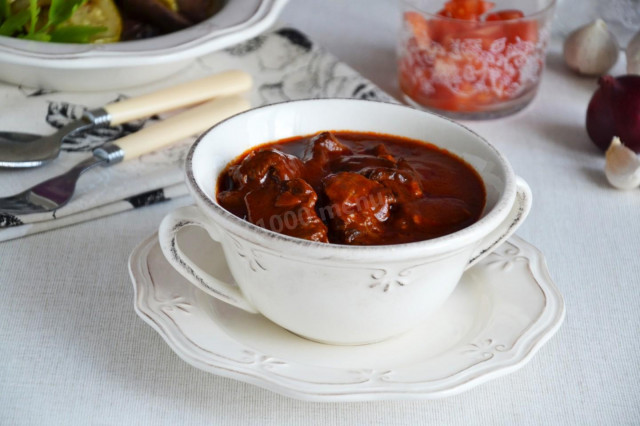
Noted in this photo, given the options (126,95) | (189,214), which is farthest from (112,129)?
(189,214)

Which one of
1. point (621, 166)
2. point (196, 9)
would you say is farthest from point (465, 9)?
point (196, 9)

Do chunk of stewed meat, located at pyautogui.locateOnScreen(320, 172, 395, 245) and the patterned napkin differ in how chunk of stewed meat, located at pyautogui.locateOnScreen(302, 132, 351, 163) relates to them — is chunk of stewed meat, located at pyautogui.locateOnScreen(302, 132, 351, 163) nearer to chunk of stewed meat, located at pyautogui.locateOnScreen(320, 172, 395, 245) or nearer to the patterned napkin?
chunk of stewed meat, located at pyautogui.locateOnScreen(320, 172, 395, 245)

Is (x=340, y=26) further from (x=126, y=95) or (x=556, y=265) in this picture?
(x=556, y=265)

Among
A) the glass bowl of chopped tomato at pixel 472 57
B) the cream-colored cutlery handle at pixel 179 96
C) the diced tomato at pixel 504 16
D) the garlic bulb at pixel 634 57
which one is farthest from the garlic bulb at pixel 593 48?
the cream-colored cutlery handle at pixel 179 96

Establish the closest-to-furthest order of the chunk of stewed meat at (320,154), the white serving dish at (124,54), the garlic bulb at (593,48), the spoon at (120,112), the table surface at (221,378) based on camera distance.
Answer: the table surface at (221,378)
the chunk of stewed meat at (320,154)
the spoon at (120,112)
the white serving dish at (124,54)
the garlic bulb at (593,48)

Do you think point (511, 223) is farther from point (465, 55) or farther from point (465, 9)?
point (465, 9)

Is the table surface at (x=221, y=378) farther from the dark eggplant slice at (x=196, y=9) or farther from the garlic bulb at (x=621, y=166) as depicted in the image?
the dark eggplant slice at (x=196, y=9)

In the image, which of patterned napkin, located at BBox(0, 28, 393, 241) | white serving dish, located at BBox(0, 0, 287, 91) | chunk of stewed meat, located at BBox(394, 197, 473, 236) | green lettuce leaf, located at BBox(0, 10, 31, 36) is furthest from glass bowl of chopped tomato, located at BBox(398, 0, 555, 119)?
green lettuce leaf, located at BBox(0, 10, 31, 36)
